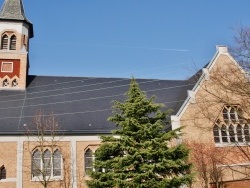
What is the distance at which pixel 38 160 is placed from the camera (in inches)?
856

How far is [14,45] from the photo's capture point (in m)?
28.5

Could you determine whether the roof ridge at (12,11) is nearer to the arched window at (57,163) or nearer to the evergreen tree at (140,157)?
the arched window at (57,163)

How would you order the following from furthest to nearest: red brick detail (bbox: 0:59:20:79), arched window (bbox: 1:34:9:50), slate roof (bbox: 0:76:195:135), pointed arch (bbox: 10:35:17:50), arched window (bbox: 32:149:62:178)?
pointed arch (bbox: 10:35:17:50), arched window (bbox: 1:34:9:50), red brick detail (bbox: 0:59:20:79), slate roof (bbox: 0:76:195:135), arched window (bbox: 32:149:62:178)

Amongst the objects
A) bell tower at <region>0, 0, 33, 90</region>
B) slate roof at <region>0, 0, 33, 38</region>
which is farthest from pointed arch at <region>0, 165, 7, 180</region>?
slate roof at <region>0, 0, 33, 38</region>

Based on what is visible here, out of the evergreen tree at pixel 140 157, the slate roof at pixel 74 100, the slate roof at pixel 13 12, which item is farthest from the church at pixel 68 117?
the evergreen tree at pixel 140 157

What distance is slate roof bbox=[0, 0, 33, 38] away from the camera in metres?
28.8

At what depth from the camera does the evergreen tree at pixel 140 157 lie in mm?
13688

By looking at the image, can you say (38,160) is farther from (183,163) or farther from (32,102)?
(183,163)

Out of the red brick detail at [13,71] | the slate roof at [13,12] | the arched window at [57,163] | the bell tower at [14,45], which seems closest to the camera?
the arched window at [57,163]

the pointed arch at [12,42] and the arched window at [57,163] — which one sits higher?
the pointed arch at [12,42]

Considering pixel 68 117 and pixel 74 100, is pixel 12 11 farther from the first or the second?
pixel 68 117

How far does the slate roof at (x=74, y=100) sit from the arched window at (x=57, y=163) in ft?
5.00

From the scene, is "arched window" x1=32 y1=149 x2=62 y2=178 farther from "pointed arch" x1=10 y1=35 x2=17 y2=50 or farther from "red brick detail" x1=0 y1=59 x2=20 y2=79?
"pointed arch" x1=10 y1=35 x2=17 y2=50

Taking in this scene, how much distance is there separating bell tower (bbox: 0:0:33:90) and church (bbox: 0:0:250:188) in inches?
3.1
